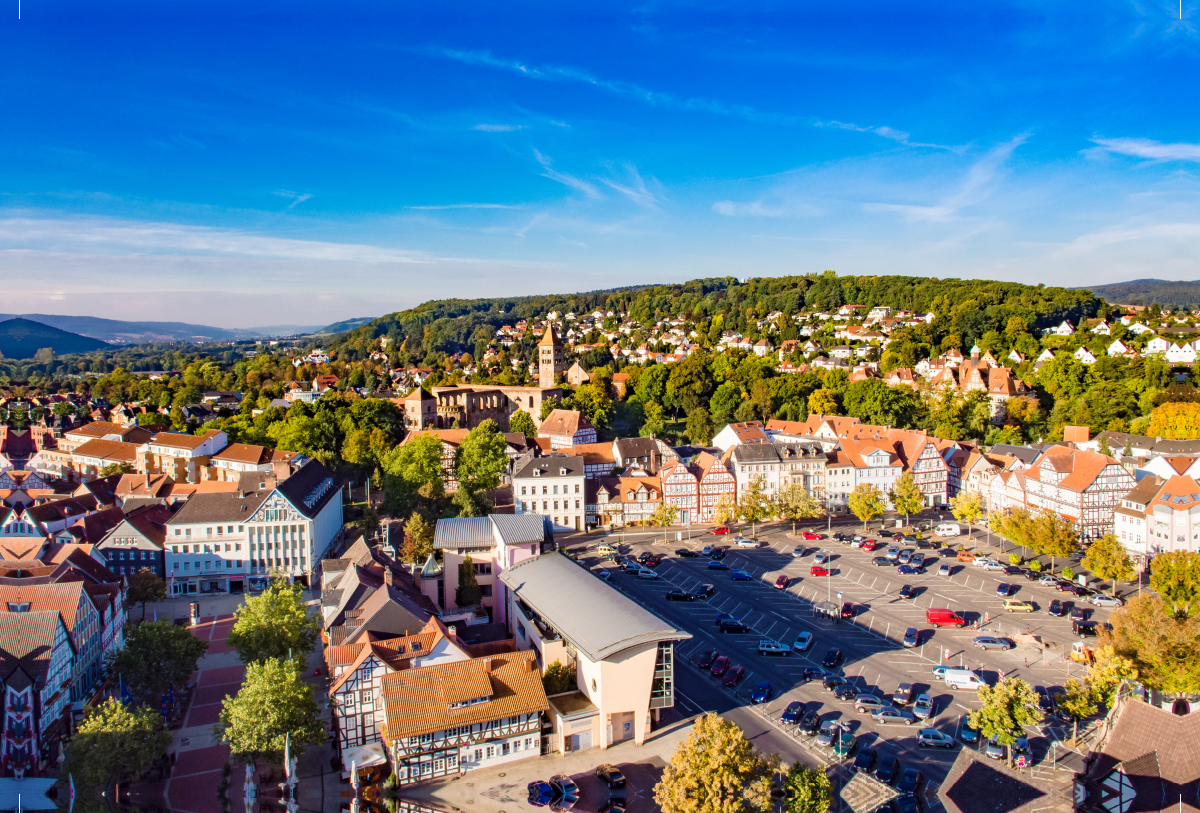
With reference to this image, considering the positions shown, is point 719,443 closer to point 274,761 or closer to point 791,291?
point 274,761

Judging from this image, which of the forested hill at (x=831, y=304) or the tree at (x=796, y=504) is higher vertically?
the forested hill at (x=831, y=304)

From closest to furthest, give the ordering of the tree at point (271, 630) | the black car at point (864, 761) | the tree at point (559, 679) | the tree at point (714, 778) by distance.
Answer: the tree at point (714, 778)
the black car at point (864, 761)
the tree at point (559, 679)
the tree at point (271, 630)

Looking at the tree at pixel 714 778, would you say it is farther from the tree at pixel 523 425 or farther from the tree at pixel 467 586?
the tree at pixel 523 425

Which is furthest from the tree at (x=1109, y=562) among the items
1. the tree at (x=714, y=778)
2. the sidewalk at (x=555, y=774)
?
the tree at (x=714, y=778)

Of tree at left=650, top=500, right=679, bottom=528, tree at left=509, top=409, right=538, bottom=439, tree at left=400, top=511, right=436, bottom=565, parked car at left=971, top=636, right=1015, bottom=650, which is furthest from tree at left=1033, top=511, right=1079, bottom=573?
tree at left=509, top=409, right=538, bottom=439

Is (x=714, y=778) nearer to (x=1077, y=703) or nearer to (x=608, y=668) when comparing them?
(x=608, y=668)

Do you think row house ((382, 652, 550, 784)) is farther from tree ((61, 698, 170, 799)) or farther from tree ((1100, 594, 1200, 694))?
tree ((1100, 594, 1200, 694))
